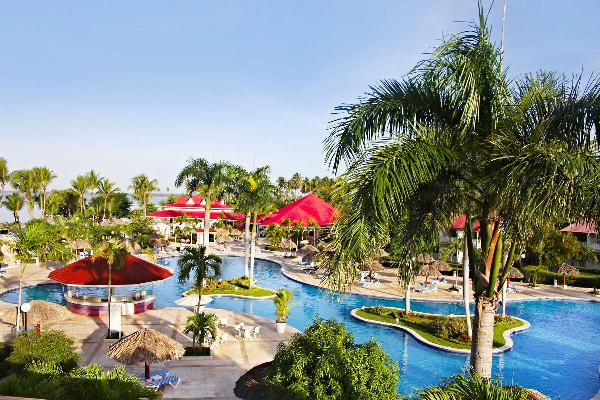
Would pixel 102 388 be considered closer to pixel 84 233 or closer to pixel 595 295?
pixel 84 233

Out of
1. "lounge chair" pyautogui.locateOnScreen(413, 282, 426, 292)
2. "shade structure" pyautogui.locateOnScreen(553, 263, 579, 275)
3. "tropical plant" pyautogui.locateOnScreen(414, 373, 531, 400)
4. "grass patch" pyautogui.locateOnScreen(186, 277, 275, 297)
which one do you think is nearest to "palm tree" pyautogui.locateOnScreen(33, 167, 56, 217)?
"grass patch" pyautogui.locateOnScreen(186, 277, 275, 297)

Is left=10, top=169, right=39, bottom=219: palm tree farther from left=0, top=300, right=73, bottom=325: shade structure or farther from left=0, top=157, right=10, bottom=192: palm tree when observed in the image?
left=0, top=300, right=73, bottom=325: shade structure

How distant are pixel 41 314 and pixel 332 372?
16421mm

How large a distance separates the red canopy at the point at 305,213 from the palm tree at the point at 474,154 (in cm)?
4468

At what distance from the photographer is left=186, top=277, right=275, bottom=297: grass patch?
103ft

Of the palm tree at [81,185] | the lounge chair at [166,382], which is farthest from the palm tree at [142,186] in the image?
the lounge chair at [166,382]

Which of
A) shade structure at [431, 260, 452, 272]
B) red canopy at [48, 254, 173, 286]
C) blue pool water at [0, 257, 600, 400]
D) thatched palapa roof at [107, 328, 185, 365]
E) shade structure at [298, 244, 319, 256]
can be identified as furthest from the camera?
shade structure at [298, 244, 319, 256]

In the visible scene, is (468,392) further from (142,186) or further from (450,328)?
(142,186)

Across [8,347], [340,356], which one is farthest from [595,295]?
[8,347]

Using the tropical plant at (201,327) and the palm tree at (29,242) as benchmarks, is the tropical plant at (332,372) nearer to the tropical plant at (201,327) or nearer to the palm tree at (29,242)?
the tropical plant at (201,327)

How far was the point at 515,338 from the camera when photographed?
2309 centimetres

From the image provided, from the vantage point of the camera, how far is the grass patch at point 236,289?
103 ft

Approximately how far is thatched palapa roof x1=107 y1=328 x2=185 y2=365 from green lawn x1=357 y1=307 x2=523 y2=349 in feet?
39.0

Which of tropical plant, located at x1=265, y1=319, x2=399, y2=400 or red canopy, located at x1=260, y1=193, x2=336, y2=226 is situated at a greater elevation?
red canopy, located at x1=260, y1=193, x2=336, y2=226
